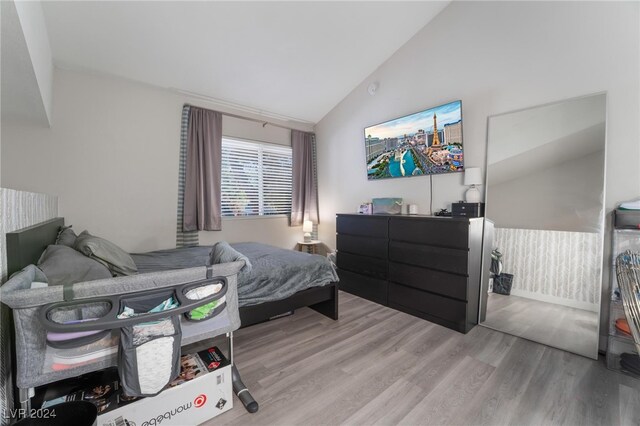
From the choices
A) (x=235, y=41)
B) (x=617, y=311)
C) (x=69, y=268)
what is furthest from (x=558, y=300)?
(x=235, y=41)

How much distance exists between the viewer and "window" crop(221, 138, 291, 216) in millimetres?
3809

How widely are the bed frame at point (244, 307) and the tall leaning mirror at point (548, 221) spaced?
1521 mm

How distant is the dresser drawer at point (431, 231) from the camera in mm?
2361

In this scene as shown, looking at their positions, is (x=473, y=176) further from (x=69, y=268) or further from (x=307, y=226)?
(x=69, y=268)

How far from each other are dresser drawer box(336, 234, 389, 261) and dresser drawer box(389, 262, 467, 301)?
0.18m

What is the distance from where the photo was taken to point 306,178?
4484mm

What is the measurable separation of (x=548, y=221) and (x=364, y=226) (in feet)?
5.60

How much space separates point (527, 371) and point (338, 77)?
12.1ft

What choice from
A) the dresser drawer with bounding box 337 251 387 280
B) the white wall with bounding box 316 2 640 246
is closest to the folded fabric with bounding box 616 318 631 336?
the white wall with bounding box 316 2 640 246

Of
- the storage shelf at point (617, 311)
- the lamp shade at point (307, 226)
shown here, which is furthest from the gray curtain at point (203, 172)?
the storage shelf at point (617, 311)

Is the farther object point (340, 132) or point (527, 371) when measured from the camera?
point (340, 132)

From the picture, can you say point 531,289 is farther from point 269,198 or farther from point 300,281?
point 269,198

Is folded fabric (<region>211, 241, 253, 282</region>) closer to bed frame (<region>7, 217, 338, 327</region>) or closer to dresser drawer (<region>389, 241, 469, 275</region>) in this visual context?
bed frame (<region>7, 217, 338, 327</region>)

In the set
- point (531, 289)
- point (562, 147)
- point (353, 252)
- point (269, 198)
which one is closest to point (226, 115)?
point (269, 198)
